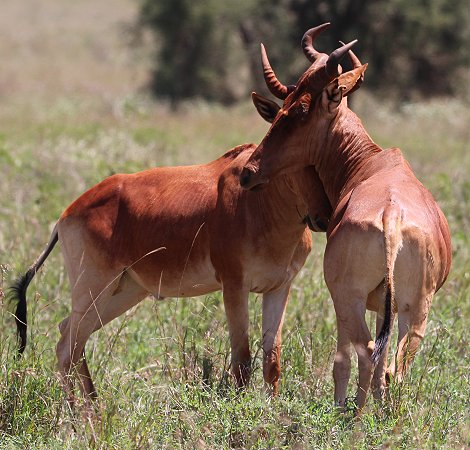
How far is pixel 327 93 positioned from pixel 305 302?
2.46 m

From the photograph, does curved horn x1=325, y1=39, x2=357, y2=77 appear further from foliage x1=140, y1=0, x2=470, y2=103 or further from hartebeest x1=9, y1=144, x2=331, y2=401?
foliage x1=140, y1=0, x2=470, y2=103

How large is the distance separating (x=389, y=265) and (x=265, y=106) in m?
1.74

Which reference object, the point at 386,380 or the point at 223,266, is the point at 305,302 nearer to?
the point at 223,266

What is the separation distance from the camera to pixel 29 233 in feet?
31.1

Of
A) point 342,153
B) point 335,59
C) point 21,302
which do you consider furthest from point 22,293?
point 335,59

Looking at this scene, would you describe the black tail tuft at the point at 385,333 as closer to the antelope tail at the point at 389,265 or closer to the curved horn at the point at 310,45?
the antelope tail at the point at 389,265

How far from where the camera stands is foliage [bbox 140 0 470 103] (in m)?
32.1

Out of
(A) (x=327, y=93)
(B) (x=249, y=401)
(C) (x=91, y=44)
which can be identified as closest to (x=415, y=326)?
(B) (x=249, y=401)

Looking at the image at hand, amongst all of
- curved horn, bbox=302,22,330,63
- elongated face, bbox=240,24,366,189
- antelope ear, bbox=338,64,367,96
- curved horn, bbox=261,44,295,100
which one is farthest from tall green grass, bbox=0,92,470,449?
curved horn, bbox=302,22,330,63

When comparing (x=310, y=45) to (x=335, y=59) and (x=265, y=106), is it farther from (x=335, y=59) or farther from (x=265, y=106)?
(x=335, y=59)

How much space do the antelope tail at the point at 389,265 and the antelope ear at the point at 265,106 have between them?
1.42m

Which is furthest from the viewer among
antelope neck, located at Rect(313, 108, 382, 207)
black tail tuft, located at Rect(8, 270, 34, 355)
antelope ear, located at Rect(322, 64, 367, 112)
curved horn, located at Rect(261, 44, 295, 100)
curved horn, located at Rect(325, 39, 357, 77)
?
black tail tuft, located at Rect(8, 270, 34, 355)

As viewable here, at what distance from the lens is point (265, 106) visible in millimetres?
6051

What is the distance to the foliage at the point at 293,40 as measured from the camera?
3212 centimetres
